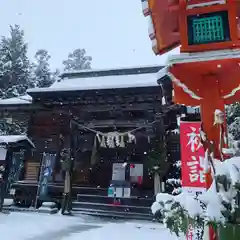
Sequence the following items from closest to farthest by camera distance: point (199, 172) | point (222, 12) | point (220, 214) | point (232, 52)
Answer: point (220, 214) < point (232, 52) < point (222, 12) < point (199, 172)

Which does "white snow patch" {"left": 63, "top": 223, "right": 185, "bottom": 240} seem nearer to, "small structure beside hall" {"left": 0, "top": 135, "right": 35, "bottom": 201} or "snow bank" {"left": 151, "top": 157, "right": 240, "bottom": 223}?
"snow bank" {"left": 151, "top": 157, "right": 240, "bottom": 223}

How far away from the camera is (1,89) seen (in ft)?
87.6

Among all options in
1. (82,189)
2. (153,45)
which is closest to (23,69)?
(82,189)

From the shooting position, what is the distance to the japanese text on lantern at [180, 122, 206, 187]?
18.4 feet

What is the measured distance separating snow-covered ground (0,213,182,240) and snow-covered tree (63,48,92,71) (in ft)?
111

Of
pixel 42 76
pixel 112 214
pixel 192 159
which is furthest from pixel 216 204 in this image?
pixel 42 76

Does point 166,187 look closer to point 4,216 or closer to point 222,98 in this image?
point 4,216

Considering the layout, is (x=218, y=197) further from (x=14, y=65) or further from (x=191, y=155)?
(x=14, y=65)

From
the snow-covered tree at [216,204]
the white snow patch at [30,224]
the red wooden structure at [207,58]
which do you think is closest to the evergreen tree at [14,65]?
the white snow patch at [30,224]

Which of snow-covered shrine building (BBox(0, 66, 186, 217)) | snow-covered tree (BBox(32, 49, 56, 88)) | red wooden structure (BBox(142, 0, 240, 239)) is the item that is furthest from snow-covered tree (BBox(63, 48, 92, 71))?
red wooden structure (BBox(142, 0, 240, 239))

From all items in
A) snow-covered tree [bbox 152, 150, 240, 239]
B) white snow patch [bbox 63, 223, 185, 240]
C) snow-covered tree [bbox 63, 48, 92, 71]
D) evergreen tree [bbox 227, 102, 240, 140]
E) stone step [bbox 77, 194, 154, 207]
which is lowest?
white snow patch [bbox 63, 223, 185, 240]

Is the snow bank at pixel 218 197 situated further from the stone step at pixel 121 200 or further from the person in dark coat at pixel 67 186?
the person in dark coat at pixel 67 186

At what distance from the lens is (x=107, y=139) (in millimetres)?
Result: 12945

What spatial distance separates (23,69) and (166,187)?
21755mm
